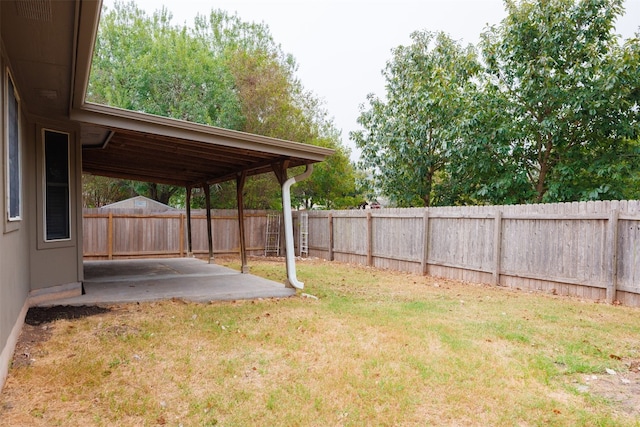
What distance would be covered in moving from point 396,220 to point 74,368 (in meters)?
8.42

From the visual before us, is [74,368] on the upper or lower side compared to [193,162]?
lower

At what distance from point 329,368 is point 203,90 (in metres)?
14.4

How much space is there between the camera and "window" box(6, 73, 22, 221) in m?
3.69

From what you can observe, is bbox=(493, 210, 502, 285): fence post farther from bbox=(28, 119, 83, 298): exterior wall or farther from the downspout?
bbox=(28, 119, 83, 298): exterior wall

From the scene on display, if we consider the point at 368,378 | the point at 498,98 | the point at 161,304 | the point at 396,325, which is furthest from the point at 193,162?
the point at 498,98

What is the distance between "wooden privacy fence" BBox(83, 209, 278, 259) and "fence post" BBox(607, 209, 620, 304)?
10812 millimetres

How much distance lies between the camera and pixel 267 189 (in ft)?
52.6

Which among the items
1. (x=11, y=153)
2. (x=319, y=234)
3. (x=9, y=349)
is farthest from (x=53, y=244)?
(x=319, y=234)

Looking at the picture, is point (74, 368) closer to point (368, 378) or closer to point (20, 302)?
point (20, 302)

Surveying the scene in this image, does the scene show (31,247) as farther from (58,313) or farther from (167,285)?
(167,285)

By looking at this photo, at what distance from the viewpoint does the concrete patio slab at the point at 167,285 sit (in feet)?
20.6

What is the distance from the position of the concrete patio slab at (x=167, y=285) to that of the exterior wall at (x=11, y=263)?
112 centimetres

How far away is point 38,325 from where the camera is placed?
470cm

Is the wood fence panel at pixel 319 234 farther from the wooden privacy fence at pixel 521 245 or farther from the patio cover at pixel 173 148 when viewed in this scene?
the patio cover at pixel 173 148
